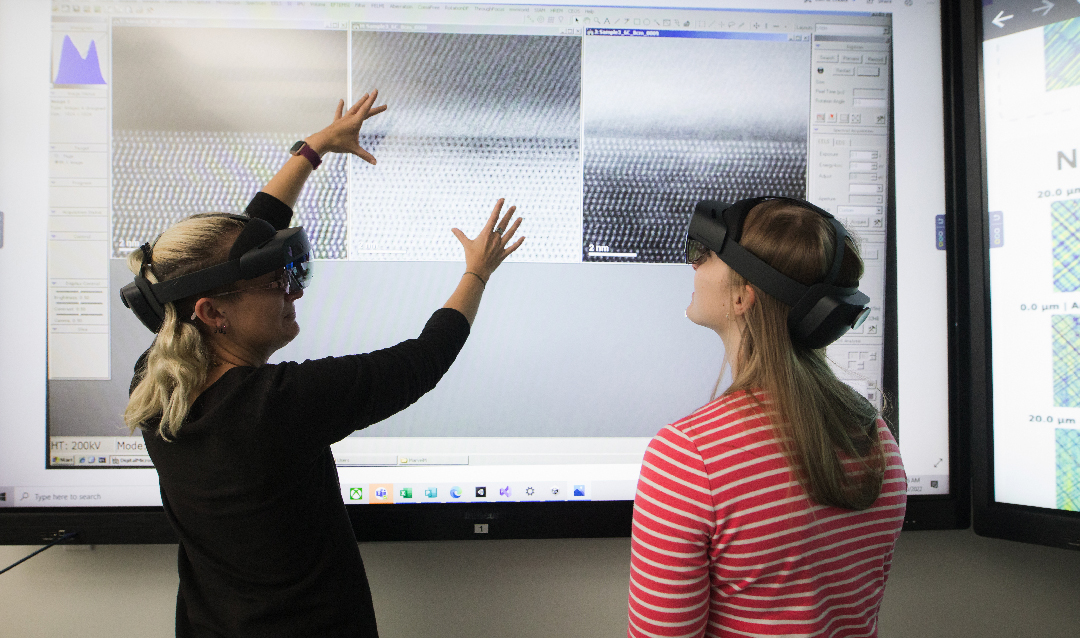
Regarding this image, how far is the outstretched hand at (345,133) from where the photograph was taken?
128 centimetres

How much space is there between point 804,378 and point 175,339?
1.08 meters

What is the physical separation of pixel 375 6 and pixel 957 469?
199 cm

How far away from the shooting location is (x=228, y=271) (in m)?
0.98

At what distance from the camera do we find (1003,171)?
144cm

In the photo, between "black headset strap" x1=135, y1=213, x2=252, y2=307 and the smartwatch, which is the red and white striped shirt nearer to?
"black headset strap" x1=135, y1=213, x2=252, y2=307

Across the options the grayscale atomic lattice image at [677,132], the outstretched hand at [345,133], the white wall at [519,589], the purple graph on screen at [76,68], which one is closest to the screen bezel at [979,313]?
the white wall at [519,589]

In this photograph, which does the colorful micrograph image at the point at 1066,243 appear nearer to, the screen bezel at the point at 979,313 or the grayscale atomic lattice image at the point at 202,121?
the screen bezel at the point at 979,313

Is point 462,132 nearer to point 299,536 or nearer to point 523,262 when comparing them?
point 523,262

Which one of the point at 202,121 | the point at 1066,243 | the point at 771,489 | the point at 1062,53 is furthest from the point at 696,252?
the point at 202,121

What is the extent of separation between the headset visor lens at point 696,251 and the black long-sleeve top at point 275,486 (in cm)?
51

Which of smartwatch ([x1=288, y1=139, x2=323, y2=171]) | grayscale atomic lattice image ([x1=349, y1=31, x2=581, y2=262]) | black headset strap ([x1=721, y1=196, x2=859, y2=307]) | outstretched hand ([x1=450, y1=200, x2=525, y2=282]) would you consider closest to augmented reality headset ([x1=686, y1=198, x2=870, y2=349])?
black headset strap ([x1=721, y1=196, x2=859, y2=307])

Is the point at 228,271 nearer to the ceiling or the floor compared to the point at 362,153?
nearer to the floor

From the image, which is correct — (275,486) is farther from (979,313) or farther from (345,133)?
(979,313)

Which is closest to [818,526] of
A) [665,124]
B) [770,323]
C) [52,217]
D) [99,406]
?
[770,323]
